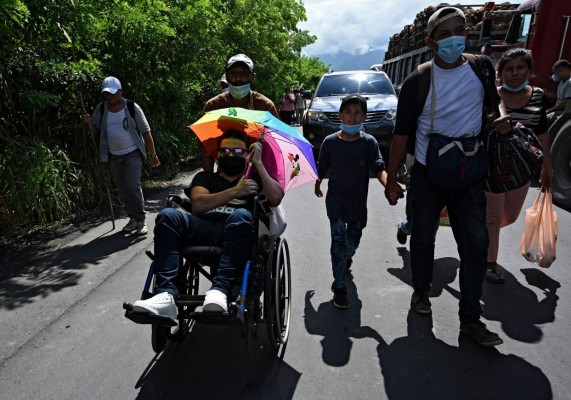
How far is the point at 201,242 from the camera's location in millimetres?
2824

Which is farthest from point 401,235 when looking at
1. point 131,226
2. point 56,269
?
point 56,269

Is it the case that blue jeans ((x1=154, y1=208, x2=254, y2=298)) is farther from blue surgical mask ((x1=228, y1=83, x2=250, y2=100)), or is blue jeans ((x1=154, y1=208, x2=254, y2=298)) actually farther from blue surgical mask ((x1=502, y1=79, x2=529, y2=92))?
blue surgical mask ((x1=502, y1=79, x2=529, y2=92))

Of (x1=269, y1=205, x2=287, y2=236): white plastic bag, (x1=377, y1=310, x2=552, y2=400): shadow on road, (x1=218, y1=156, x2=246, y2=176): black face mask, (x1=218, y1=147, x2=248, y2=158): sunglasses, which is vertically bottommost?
(x1=377, y1=310, x2=552, y2=400): shadow on road

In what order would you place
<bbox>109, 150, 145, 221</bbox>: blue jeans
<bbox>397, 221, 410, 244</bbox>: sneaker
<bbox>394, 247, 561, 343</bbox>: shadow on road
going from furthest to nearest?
<bbox>109, 150, 145, 221</bbox>: blue jeans < <bbox>397, 221, 410, 244</bbox>: sneaker < <bbox>394, 247, 561, 343</bbox>: shadow on road

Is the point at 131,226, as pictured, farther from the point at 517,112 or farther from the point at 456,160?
the point at 517,112

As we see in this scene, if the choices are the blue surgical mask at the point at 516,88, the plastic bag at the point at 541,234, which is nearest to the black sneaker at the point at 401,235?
the plastic bag at the point at 541,234

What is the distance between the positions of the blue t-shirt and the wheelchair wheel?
0.67 metres

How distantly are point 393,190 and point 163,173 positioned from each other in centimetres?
647

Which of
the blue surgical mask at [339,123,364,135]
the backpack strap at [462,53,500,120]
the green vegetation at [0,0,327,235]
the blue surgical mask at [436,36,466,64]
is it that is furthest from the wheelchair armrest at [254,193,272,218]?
the green vegetation at [0,0,327,235]

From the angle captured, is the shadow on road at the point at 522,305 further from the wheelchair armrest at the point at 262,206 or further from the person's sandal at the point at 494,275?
the wheelchair armrest at the point at 262,206

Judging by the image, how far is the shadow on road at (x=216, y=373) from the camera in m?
2.46

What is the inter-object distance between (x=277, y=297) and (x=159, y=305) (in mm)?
725

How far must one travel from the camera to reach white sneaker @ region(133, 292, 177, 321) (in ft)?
7.43

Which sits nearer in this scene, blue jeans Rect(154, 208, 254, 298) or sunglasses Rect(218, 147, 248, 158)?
blue jeans Rect(154, 208, 254, 298)
